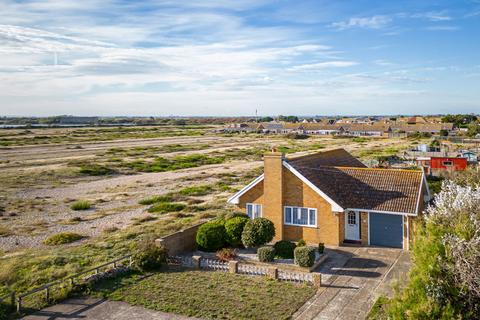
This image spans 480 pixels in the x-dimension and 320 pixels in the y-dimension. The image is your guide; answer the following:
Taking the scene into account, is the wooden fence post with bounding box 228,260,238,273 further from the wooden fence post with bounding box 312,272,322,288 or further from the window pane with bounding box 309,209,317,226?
the window pane with bounding box 309,209,317,226

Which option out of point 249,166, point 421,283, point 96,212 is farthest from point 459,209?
point 249,166

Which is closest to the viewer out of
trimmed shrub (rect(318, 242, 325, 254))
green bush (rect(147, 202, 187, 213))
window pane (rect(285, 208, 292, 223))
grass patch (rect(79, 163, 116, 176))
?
trimmed shrub (rect(318, 242, 325, 254))

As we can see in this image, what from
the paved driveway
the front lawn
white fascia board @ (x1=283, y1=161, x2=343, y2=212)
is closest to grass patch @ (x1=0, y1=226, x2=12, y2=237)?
the front lawn

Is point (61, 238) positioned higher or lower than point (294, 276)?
lower

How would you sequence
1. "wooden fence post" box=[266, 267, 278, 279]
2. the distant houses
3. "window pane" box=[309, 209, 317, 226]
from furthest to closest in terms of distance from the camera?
the distant houses < "window pane" box=[309, 209, 317, 226] < "wooden fence post" box=[266, 267, 278, 279]

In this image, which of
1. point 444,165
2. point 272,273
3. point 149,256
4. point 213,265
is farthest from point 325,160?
point 444,165

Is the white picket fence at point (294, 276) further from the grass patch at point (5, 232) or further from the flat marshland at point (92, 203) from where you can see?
the grass patch at point (5, 232)

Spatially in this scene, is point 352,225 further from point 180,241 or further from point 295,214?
point 180,241
